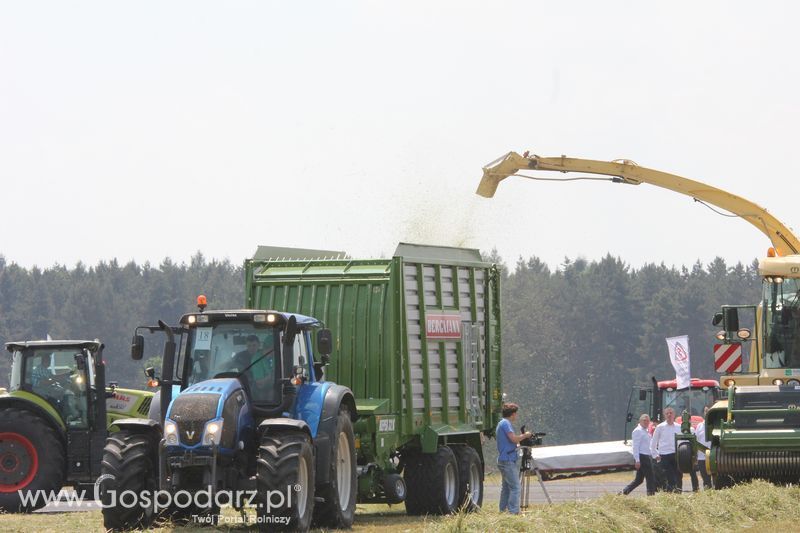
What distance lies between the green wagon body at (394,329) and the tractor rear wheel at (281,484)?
371 cm

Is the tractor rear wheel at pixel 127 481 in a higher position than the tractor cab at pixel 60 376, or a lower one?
lower

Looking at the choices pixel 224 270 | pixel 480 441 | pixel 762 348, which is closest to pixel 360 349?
pixel 480 441

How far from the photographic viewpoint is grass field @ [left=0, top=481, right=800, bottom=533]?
47.2ft

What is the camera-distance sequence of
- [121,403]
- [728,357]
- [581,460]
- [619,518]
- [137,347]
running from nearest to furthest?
[619,518] → [137,347] → [121,403] → [728,357] → [581,460]

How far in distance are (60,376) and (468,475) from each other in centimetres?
622

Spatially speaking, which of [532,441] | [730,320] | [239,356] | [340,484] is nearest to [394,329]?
[532,441]

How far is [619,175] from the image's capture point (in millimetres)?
27344

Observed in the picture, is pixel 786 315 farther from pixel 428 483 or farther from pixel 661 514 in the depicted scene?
pixel 661 514

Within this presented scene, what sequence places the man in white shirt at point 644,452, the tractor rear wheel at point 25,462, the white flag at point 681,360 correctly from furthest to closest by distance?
the white flag at point 681,360
the man in white shirt at point 644,452
the tractor rear wheel at point 25,462

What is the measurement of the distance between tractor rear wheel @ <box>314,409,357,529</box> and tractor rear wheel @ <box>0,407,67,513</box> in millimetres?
5160

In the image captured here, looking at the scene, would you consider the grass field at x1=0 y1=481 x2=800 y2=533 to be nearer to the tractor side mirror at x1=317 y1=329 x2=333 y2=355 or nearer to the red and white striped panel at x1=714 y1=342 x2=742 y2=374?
the tractor side mirror at x1=317 y1=329 x2=333 y2=355

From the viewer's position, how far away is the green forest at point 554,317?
358ft

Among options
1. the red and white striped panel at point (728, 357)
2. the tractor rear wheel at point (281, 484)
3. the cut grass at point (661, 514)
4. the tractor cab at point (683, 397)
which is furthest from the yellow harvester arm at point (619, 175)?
the tractor rear wheel at point (281, 484)

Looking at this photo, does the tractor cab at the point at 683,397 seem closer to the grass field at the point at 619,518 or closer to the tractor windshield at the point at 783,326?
the tractor windshield at the point at 783,326
